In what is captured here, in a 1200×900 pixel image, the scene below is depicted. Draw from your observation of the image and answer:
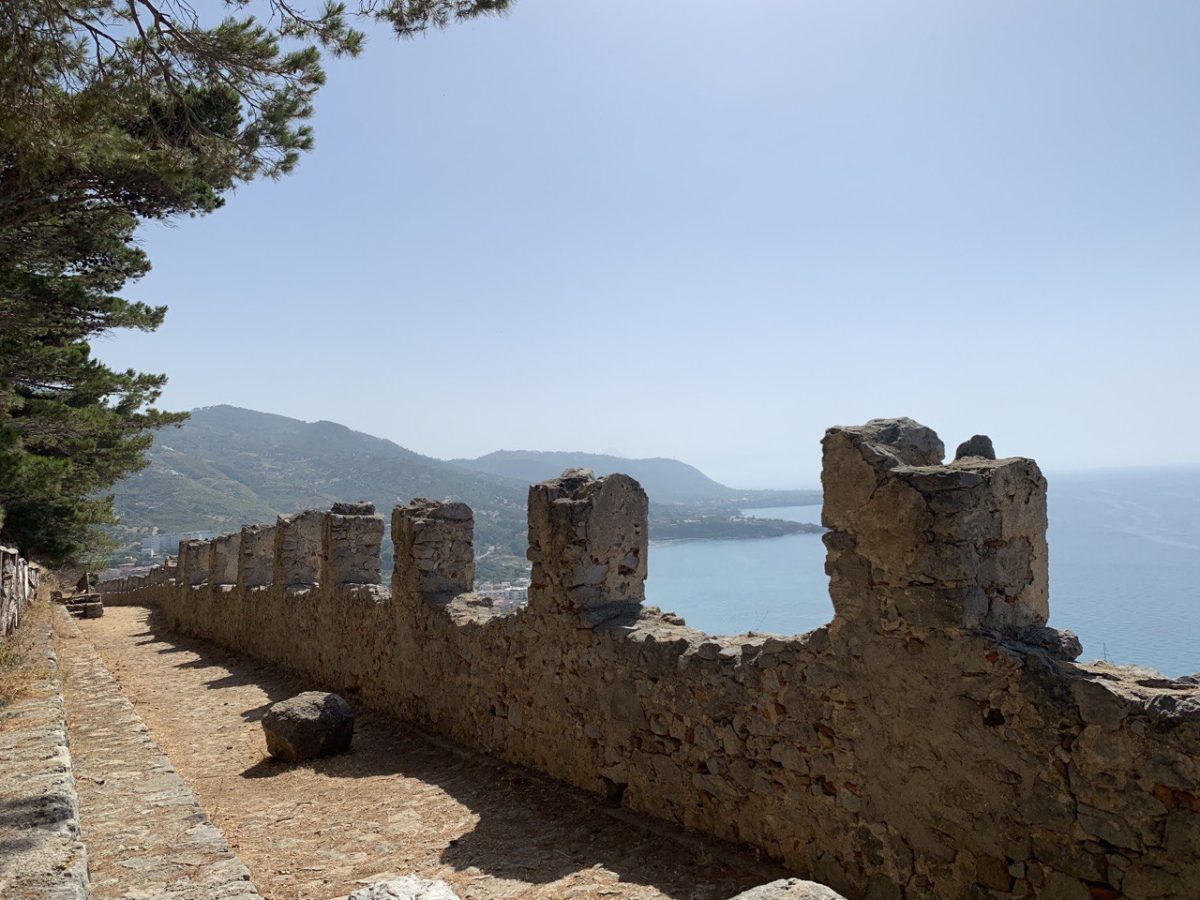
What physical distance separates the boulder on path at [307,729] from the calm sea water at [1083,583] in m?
Answer: 3.24

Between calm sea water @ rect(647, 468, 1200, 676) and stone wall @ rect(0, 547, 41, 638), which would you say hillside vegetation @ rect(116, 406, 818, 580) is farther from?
stone wall @ rect(0, 547, 41, 638)

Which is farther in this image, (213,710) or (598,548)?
(213,710)

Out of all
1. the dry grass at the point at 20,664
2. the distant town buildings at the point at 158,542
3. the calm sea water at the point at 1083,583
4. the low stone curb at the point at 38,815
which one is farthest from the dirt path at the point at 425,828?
the distant town buildings at the point at 158,542

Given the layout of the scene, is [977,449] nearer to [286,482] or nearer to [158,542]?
[158,542]

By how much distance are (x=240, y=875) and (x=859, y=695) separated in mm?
3130

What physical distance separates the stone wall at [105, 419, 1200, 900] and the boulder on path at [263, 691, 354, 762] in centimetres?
193

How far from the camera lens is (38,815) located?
3916 mm

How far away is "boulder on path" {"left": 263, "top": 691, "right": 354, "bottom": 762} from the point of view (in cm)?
750

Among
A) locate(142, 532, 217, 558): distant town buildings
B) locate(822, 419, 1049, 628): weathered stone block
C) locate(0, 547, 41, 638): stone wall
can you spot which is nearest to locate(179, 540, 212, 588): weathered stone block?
locate(0, 547, 41, 638): stone wall

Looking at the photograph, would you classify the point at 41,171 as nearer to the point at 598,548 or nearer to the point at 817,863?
the point at 598,548

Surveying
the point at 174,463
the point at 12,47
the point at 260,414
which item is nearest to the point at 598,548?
the point at 12,47

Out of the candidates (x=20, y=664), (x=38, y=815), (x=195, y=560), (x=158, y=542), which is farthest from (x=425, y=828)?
(x=158, y=542)

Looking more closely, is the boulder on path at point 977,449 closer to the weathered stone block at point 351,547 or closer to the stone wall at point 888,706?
the stone wall at point 888,706

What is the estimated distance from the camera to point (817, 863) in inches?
171
